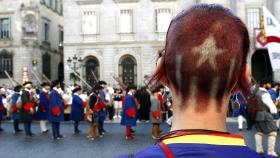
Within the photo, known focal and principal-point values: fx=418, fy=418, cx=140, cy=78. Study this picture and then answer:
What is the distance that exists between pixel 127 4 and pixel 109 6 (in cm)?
140

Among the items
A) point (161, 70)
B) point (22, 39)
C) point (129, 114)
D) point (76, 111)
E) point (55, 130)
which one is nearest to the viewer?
point (161, 70)

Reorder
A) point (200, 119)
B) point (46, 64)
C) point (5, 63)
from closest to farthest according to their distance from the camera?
point (200, 119) < point (5, 63) < point (46, 64)

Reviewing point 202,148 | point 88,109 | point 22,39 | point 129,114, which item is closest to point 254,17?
point 22,39

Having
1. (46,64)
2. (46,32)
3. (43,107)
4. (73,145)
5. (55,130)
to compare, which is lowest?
(73,145)

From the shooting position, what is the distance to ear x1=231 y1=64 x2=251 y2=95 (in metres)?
1.60

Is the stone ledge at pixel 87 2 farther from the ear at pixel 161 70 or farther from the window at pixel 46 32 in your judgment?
the ear at pixel 161 70

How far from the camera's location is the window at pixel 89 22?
32.3m

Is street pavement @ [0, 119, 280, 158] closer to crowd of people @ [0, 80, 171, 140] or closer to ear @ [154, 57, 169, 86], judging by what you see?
crowd of people @ [0, 80, 171, 140]

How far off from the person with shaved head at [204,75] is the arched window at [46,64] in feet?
121

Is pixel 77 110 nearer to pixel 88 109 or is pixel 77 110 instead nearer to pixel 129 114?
pixel 88 109

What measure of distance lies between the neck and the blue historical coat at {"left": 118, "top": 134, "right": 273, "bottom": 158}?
0.05m

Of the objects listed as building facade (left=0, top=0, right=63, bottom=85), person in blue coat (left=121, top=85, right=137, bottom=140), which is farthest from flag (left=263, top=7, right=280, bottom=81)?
building facade (left=0, top=0, right=63, bottom=85)

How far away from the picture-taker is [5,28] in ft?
120

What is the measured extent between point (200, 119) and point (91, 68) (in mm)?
31139
